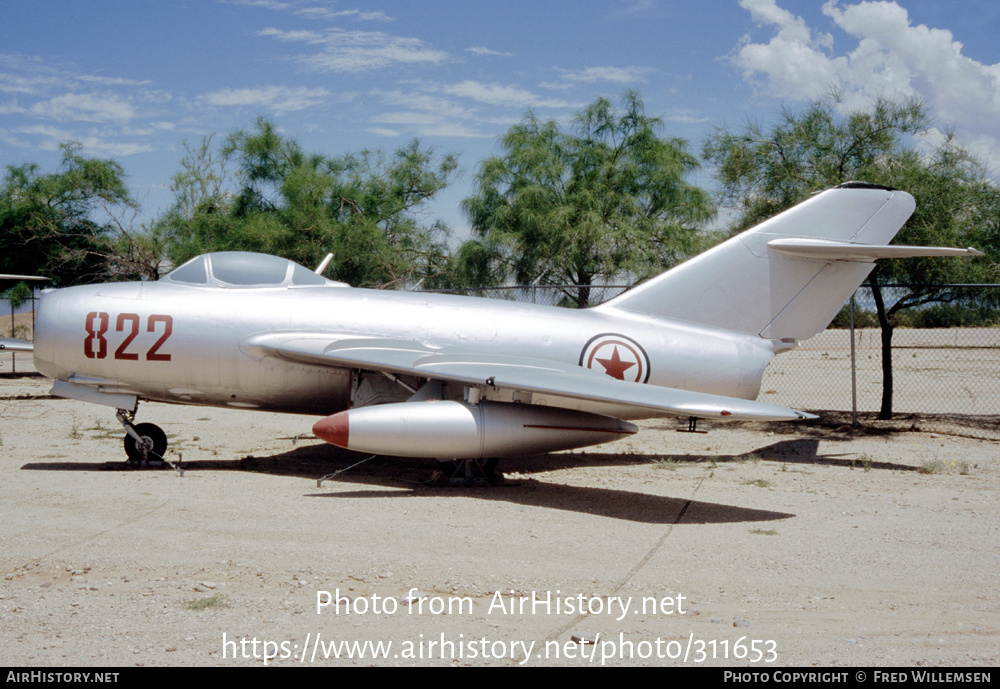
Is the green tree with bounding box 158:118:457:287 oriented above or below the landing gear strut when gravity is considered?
above

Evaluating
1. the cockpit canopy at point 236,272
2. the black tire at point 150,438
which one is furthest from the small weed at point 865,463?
the black tire at point 150,438

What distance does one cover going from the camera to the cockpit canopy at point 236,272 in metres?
9.94

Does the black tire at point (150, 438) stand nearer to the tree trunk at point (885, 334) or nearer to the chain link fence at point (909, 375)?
the chain link fence at point (909, 375)

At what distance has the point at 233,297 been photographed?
9.78 m

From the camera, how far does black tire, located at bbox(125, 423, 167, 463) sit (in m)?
9.86

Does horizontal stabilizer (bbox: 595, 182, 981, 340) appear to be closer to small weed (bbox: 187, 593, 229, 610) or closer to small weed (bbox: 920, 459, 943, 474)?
small weed (bbox: 920, 459, 943, 474)

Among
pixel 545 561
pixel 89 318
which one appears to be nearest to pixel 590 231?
pixel 89 318

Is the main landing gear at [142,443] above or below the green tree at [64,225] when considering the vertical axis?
below

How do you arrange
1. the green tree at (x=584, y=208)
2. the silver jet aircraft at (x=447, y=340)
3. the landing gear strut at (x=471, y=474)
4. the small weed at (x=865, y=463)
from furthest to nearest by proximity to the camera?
the green tree at (x=584, y=208)
the small weed at (x=865, y=463)
the landing gear strut at (x=471, y=474)
the silver jet aircraft at (x=447, y=340)

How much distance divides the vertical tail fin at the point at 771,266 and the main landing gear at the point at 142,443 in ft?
20.7

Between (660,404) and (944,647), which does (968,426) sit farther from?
(944,647)

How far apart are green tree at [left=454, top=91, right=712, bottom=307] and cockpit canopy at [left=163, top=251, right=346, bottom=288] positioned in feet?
31.1

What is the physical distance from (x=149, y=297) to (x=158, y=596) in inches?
219

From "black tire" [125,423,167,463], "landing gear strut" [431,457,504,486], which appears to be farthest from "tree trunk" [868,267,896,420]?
"black tire" [125,423,167,463]
